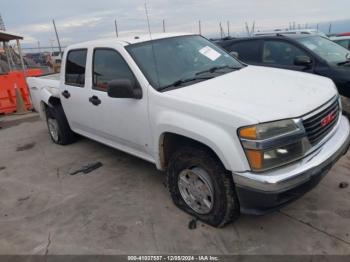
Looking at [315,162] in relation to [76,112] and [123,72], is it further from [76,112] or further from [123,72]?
[76,112]

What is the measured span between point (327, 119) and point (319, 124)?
228 mm

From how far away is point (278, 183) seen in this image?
2551 millimetres

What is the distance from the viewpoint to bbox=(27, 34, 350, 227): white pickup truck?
2.62 m

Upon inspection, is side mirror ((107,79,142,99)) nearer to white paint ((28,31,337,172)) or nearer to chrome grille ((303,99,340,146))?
white paint ((28,31,337,172))

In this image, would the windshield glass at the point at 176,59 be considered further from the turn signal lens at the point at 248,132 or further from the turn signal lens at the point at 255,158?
the turn signal lens at the point at 255,158

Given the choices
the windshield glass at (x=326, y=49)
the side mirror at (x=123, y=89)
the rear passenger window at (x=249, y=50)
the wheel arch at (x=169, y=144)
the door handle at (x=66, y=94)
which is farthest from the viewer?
the rear passenger window at (x=249, y=50)

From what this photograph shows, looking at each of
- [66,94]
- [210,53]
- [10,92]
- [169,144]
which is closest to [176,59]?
[210,53]

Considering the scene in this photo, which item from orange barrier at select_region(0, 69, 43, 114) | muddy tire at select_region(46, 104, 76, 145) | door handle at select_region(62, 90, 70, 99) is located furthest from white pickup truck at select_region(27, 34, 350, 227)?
orange barrier at select_region(0, 69, 43, 114)

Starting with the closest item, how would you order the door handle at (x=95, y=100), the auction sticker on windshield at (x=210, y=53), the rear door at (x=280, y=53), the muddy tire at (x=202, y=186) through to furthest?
the muddy tire at (x=202, y=186)
the auction sticker on windshield at (x=210, y=53)
the door handle at (x=95, y=100)
the rear door at (x=280, y=53)

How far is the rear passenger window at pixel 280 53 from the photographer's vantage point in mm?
5906

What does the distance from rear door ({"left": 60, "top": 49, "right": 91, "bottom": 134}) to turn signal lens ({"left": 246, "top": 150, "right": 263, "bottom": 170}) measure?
2.64m

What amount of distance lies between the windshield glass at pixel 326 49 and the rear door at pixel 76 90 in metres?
3.85

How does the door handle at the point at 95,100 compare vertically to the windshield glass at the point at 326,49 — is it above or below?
below

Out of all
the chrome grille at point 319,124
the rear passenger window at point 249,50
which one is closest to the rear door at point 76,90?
the chrome grille at point 319,124
